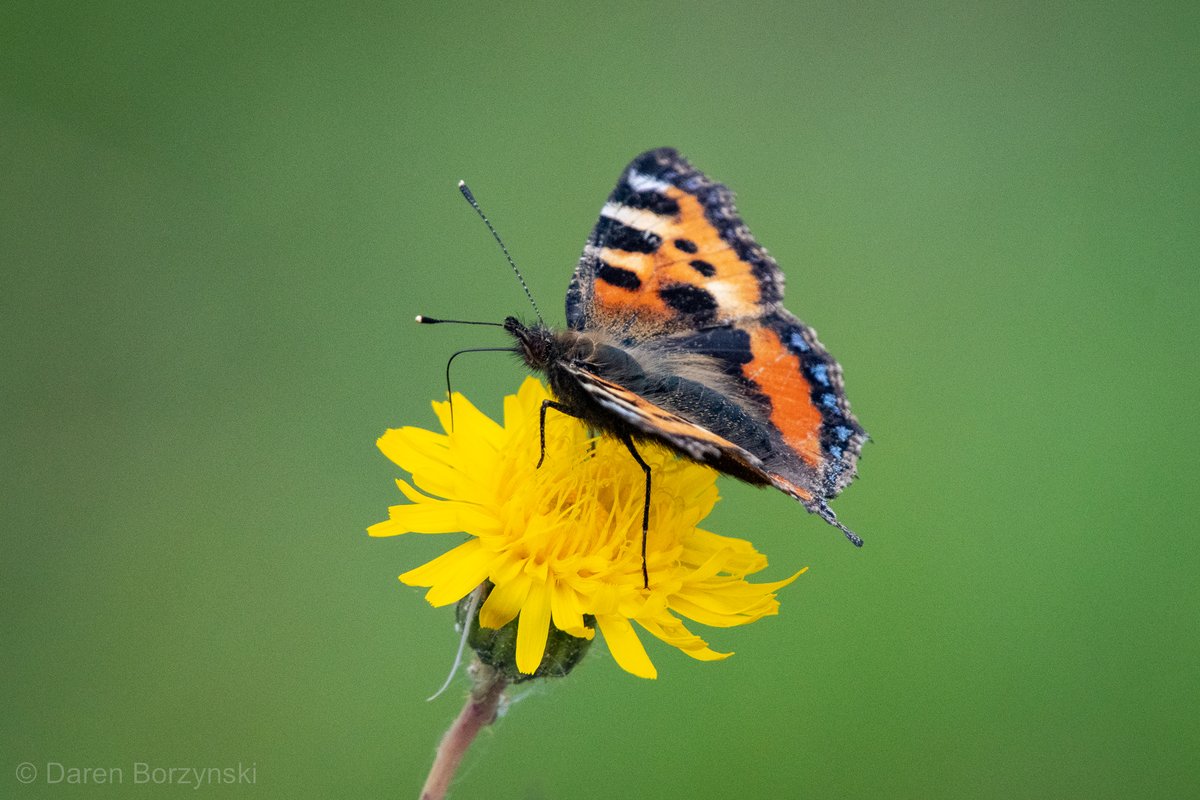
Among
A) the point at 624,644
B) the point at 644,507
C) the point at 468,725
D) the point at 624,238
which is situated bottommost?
the point at 468,725

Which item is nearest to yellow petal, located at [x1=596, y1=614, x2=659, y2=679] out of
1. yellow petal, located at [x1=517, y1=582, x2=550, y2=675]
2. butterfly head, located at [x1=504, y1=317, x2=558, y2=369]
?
yellow petal, located at [x1=517, y1=582, x2=550, y2=675]

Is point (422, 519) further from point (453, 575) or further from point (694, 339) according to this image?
point (694, 339)

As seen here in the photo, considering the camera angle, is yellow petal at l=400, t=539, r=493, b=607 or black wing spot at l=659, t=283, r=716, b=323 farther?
black wing spot at l=659, t=283, r=716, b=323

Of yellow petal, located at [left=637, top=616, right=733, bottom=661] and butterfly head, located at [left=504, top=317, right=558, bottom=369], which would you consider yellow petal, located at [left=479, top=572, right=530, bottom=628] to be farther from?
butterfly head, located at [left=504, top=317, right=558, bottom=369]

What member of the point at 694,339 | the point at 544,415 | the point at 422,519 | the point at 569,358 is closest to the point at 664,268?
the point at 694,339

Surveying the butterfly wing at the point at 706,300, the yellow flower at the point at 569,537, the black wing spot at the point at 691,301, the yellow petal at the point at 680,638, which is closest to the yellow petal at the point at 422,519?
the yellow flower at the point at 569,537

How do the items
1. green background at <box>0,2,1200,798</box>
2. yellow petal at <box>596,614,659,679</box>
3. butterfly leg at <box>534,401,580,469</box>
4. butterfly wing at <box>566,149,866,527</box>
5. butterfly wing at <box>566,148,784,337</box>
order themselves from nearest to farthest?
yellow petal at <box>596,614,659,679</box> → butterfly leg at <box>534,401,580,469</box> → butterfly wing at <box>566,149,866,527</box> → butterfly wing at <box>566,148,784,337</box> → green background at <box>0,2,1200,798</box>

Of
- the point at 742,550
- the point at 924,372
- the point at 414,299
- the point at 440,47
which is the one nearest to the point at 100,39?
the point at 440,47
